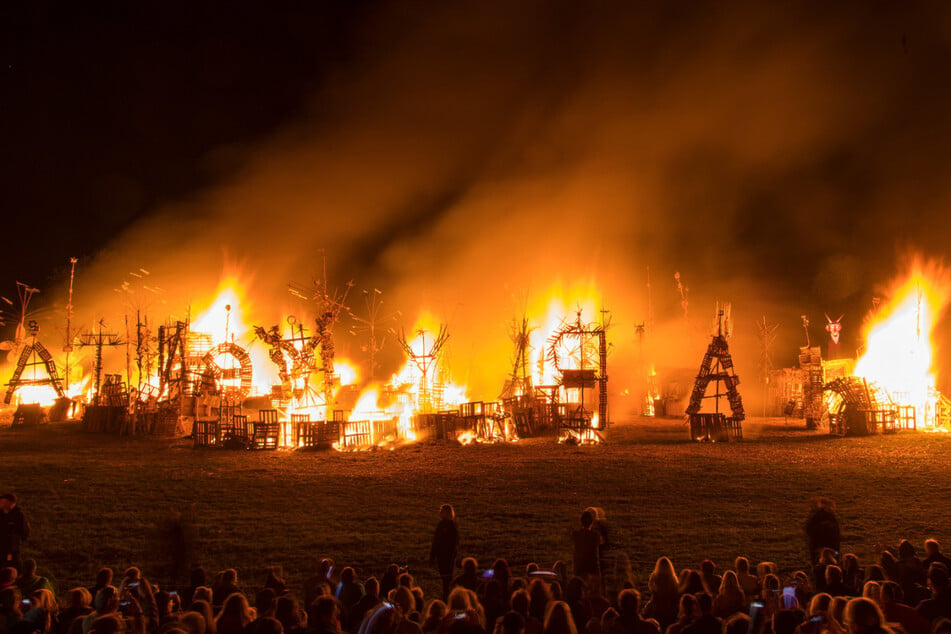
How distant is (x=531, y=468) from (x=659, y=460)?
432 centimetres

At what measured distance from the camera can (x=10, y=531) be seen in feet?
35.2

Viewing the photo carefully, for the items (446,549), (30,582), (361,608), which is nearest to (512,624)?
(361,608)

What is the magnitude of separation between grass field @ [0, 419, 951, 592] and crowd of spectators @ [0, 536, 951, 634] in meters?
3.34

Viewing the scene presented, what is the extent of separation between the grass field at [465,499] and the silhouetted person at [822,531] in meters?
0.75

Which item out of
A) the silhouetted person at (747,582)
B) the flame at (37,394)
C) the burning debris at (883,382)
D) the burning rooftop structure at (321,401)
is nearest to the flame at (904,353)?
the burning debris at (883,382)

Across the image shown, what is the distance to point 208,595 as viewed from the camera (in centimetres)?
745

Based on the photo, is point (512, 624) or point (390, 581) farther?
point (390, 581)

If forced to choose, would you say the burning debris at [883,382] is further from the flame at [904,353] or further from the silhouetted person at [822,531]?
the silhouetted person at [822,531]

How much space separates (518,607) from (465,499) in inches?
444

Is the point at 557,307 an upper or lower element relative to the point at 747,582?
upper

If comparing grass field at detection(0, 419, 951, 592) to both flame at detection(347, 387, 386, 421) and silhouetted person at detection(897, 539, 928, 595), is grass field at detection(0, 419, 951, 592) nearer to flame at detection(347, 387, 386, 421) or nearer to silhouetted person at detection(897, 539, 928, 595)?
silhouetted person at detection(897, 539, 928, 595)

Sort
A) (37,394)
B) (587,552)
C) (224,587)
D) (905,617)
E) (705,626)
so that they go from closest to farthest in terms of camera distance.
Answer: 1. (705,626)
2. (905,617)
3. (224,587)
4. (587,552)
5. (37,394)

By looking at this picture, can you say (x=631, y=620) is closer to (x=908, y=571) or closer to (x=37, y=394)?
(x=908, y=571)

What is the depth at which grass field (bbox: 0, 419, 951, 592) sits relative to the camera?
1257 cm
